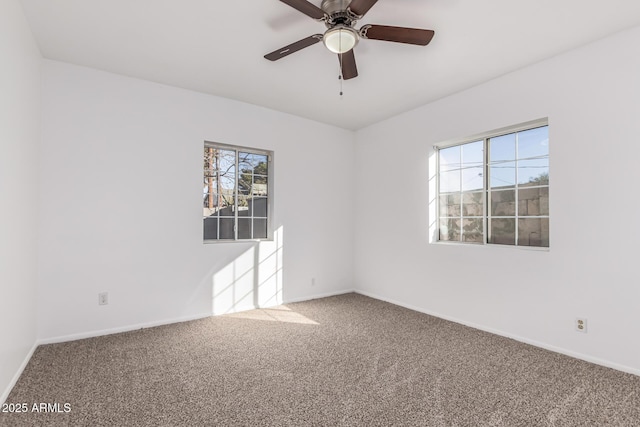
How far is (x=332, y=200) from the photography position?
16.1 ft

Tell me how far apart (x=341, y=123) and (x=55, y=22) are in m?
3.31

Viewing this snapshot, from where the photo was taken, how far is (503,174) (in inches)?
133

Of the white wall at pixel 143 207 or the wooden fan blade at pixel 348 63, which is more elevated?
the wooden fan blade at pixel 348 63

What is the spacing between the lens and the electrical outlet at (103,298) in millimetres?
3156

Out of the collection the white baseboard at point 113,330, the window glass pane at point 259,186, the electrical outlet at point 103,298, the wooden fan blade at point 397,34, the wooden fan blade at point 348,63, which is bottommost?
the white baseboard at point 113,330

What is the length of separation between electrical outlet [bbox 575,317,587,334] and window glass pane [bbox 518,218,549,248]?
2.17 ft

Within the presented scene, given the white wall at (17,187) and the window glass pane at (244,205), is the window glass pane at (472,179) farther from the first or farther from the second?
the white wall at (17,187)

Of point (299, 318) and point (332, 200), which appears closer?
point (299, 318)

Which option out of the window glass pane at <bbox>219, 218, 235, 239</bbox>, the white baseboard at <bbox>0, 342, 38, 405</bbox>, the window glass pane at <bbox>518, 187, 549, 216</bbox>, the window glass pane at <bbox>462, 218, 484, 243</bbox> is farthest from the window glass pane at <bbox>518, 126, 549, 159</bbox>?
the white baseboard at <bbox>0, 342, 38, 405</bbox>

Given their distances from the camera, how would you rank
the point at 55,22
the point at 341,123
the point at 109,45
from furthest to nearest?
the point at 341,123
the point at 109,45
the point at 55,22

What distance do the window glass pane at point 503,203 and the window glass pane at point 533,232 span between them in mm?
146

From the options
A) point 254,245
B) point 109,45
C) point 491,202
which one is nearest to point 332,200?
point 254,245

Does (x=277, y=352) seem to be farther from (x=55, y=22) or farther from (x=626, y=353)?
(x=55, y=22)

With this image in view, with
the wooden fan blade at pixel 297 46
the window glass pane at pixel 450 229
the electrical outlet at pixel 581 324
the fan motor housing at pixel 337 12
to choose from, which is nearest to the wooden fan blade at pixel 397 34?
the fan motor housing at pixel 337 12
